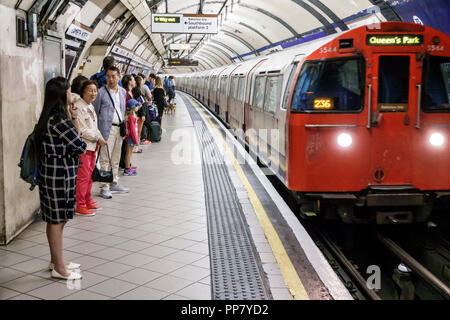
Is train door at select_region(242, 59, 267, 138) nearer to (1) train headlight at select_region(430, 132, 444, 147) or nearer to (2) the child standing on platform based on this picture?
(2) the child standing on platform

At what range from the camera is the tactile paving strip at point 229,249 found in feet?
13.7

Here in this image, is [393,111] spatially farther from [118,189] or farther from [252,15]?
[252,15]

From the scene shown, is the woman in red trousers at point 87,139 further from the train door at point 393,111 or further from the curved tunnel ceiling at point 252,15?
the train door at point 393,111

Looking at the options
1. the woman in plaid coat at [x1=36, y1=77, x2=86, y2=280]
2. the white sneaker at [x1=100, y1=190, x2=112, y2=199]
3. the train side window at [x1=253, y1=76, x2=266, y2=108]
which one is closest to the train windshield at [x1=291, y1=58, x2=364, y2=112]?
the woman in plaid coat at [x1=36, y1=77, x2=86, y2=280]

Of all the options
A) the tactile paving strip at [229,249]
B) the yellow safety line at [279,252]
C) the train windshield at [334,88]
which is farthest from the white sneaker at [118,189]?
the train windshield at [334,88]

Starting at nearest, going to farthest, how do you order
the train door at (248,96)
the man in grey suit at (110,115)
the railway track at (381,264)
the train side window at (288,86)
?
the railway track at (381,264) < the train side window at (288,86) < the man in grey suit at (110,115) < the train door at (248,96)

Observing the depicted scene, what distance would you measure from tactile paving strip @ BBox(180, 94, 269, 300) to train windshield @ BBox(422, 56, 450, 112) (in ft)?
8.54

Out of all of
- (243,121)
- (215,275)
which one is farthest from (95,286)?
(243,121)

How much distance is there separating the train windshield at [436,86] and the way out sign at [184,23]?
38.9 feet

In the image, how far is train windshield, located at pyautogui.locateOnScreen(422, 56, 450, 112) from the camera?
5.91m

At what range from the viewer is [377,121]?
5.91 meters

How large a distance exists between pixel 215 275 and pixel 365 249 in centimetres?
287

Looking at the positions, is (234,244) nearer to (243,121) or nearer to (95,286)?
(95,286)

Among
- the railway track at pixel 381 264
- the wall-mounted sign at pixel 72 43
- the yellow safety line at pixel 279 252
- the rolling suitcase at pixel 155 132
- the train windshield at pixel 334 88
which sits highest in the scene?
the wall-mounted sign at pixel 72 43
